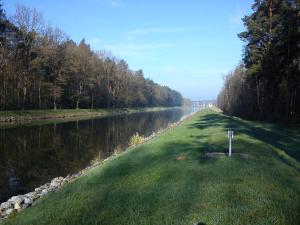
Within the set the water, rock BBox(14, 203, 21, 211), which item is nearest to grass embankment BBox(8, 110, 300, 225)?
rock BBox(14, 203, 21, 211)

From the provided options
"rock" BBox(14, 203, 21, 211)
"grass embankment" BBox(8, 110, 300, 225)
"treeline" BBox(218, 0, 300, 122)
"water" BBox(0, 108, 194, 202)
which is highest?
"treeline" BBox(218, 0, 300, 122)

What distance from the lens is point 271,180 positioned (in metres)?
9.45

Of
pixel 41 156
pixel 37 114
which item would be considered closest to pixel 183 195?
pixel 41 156

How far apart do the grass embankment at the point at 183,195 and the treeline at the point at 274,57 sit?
2024cm

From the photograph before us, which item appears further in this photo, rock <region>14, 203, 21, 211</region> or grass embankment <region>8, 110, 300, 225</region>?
rock <region>14, 203, 21, 211</region>

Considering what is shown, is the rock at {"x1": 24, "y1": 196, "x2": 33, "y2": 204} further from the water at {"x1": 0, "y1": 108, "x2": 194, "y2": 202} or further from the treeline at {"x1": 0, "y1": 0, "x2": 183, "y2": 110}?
the treeline at {"x1": 0, "y1": 0, "x2": 183, "y2": 110}

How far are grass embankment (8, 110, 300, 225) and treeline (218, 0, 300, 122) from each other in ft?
66.4

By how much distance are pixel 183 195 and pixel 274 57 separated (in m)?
27.5

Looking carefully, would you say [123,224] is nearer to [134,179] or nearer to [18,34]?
[134,179]

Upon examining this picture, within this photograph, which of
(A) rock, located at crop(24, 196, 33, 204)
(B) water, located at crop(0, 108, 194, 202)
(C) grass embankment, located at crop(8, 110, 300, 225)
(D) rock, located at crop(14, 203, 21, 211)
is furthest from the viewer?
(B) water, located at crop(0, 108, 194, 202)

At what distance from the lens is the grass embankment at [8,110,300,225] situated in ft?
23.3

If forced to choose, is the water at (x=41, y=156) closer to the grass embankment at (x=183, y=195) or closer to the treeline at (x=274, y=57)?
the grass embankment at (x=183, y=195)

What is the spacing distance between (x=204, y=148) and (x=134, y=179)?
630 cm

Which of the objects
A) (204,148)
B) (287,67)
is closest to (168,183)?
(204,148)
